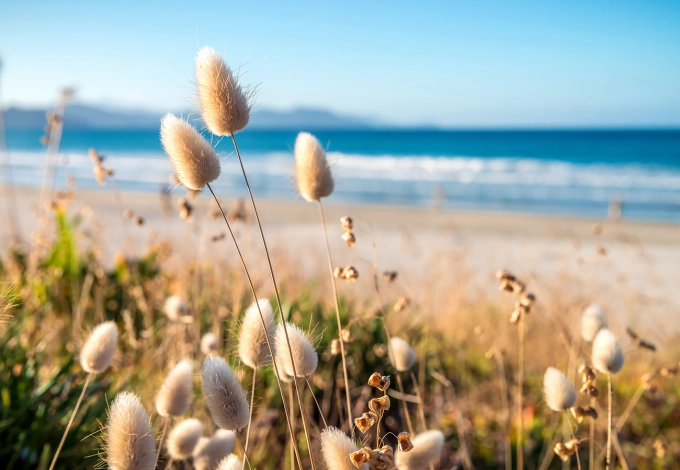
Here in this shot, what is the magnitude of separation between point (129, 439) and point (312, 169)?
2.13ft

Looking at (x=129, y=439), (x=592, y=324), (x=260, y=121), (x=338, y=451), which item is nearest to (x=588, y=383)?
(x=592, y=324)

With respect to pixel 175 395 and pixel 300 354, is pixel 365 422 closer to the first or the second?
pixel 300 354

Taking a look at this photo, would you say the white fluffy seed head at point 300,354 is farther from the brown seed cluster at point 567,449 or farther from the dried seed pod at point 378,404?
the brown seed cluster at point 567,449

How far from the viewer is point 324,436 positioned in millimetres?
969

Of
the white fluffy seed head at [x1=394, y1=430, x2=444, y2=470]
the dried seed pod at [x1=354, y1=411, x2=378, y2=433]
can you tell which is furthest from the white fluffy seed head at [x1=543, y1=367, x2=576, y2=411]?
the dried seed pod at [x1=354, y1=411, x2=378, y2=433]

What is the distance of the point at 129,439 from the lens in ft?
3.23

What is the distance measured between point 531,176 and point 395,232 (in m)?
20.2

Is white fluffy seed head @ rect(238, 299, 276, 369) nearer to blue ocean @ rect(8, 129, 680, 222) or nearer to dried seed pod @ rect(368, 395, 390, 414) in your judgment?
dried seed pod @ rect(368, 395, 390, 414)

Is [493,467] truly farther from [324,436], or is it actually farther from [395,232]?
[395,232]

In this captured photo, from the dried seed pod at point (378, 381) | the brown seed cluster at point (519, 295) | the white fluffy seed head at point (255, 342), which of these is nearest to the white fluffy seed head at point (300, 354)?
the white fluffy seed head at point (255, 342)

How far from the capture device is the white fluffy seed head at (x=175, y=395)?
1222 mm

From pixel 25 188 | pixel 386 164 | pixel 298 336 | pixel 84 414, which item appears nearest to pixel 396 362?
pixel 298 336

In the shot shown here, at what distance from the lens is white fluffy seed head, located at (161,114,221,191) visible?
3.64 ft

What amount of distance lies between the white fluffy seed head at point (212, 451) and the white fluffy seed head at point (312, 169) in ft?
1.92
